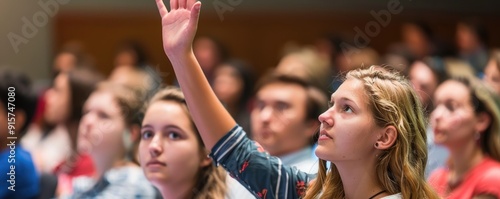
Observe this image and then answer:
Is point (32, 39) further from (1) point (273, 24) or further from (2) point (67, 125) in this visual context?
(2) point (67, 125)

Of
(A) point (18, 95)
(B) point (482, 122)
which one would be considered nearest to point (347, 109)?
(B) point (482, 122)

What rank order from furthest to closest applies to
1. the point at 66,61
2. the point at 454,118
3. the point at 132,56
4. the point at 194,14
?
the point at 132,56 < the point at 66,61 < the point at 454,118 < the point at 194,14

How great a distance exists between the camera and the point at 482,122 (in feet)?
11.9

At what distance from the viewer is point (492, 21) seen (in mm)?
9117

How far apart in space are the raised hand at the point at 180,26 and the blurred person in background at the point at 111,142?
1120 millimetres

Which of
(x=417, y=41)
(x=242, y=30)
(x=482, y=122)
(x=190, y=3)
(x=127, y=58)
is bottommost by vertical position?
(x=482, y=122)

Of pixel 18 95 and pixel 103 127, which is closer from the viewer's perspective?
pixel 18 95

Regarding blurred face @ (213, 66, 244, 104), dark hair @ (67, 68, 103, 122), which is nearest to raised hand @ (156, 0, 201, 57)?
dark hair @ (67, 68, 103, 122)

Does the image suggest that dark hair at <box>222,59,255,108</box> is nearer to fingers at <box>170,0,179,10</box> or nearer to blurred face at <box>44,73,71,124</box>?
blurred face at <box>44,73,71,124</box>

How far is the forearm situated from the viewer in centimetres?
244

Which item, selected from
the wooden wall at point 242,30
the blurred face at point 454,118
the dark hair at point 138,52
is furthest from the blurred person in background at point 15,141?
the wooden wall at point 242,30

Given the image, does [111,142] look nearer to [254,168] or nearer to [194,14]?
[254,168]

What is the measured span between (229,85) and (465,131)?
2.65 m

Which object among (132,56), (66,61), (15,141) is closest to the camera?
(15,141)
